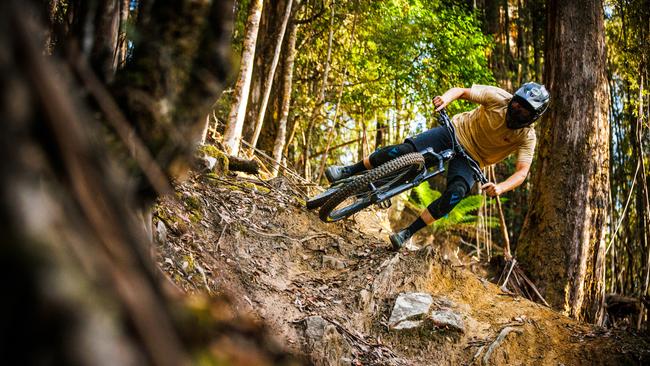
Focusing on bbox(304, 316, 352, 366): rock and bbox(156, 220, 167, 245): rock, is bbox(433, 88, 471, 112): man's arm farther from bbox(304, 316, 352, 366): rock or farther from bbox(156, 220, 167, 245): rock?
bbox(156, 220, 167, 245): rock

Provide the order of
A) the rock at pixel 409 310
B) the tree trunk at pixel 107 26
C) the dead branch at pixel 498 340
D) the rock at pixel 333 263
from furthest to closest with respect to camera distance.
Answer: the rock at pixel 333 263
the rock at pixel 409 310
the dead branch at pixel 498 340
the tree trunk at pixel 107 26

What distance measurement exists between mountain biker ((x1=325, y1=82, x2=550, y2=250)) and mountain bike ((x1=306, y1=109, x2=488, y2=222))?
0.35ft

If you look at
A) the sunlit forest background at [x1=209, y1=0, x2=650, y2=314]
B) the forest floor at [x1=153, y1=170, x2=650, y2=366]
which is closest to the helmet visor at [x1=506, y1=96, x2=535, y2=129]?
the forest floor at [x1=153, y1=170, x2=650, y2=366]

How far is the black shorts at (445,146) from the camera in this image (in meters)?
5.48

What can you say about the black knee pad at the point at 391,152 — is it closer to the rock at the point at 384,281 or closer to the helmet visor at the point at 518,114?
the helmet visor at the point at 518,114

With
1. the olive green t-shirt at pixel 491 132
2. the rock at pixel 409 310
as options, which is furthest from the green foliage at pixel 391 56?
the rock at pixel 409 310

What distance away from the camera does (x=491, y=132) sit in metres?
5.33

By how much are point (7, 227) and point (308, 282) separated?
13.6 feet

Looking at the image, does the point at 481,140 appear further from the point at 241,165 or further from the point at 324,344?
the point at 324,344

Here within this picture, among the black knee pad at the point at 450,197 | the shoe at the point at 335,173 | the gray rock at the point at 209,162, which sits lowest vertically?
the black knee pad at the point at 450,197

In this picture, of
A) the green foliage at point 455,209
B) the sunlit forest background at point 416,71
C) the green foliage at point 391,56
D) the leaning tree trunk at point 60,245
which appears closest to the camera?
the leaning tree trunk at point 60,245

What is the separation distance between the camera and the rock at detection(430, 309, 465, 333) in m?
4.39

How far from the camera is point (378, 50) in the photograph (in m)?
11.0

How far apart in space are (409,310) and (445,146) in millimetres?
1922
